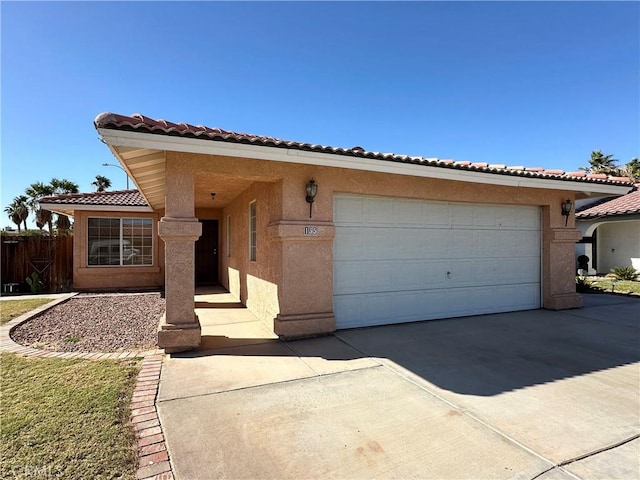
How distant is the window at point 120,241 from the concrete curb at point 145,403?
664cm

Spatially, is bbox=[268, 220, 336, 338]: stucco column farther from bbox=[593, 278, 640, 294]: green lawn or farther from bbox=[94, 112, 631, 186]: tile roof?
bbox=[593, 278, 640, 294]: green lawn

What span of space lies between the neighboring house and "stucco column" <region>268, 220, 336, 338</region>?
1648 centimetres

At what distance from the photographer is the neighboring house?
52.9 ft

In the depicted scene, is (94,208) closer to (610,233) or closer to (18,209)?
(610,233)

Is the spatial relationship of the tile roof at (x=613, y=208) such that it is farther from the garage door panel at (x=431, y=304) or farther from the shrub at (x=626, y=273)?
the garage door panel at (x=431, y=304)

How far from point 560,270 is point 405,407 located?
7.77 meters

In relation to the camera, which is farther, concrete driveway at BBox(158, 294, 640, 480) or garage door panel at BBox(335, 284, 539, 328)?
garage door panel at BBox(335, 284, 539, 328)

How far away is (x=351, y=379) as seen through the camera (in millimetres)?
4316

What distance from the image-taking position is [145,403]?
3586 mm

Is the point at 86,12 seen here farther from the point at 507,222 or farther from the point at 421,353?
the point at 507,222

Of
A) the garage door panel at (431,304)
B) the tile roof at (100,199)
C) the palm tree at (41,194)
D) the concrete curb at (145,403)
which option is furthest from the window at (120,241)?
the palm tree at (41,194)

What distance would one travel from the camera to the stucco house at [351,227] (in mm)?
5375

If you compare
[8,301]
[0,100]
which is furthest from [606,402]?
[8,301]

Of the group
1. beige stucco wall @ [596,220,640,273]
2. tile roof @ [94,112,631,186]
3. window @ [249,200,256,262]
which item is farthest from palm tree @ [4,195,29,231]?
beige stucco wall @ [596,220,640,273]
